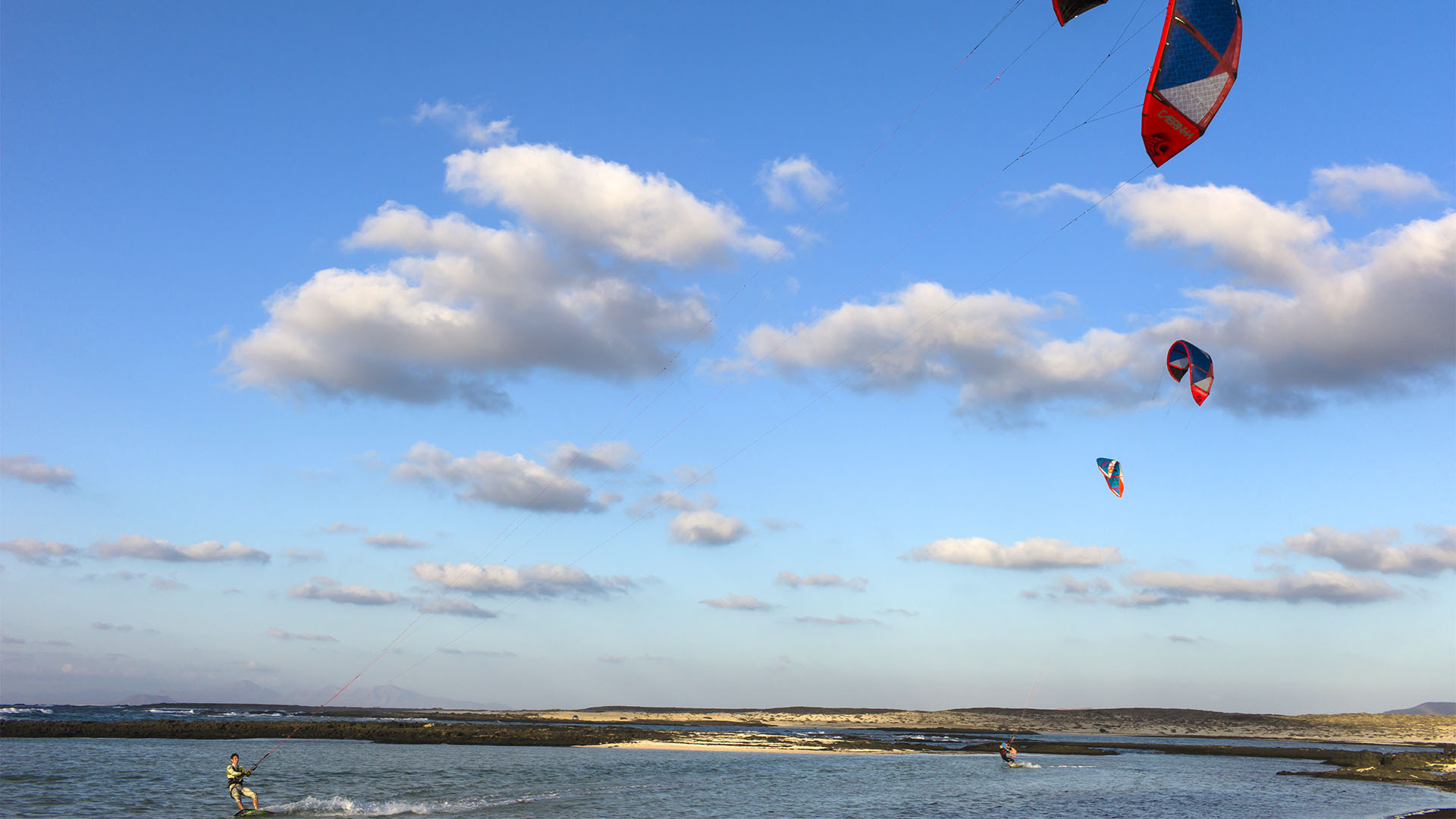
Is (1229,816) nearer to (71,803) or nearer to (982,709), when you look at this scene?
(71,803)

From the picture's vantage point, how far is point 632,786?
112 feet

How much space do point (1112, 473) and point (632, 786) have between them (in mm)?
24342

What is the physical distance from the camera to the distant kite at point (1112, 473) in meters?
37.8

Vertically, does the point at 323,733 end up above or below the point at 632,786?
below

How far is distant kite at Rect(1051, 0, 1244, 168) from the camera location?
13.3 meters

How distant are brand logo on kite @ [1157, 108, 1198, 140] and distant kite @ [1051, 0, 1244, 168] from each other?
1 cm

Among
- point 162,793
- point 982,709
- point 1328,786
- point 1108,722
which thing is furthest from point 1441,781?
point 982,709

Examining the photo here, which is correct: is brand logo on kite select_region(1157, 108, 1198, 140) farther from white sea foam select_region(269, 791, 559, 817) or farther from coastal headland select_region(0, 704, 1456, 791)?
coastal headland select_region(0, 704, 1456, 791)

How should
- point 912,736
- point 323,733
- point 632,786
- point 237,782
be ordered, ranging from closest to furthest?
point 237,782, point 632,786, point 323,733, point 912,736

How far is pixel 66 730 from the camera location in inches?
2239

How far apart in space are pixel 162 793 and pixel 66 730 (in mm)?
37383

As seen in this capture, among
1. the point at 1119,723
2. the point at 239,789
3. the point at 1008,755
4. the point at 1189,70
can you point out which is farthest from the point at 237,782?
the point at 1119,723

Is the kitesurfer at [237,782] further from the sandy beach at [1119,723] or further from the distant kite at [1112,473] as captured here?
the sandy beach at [1119,723]

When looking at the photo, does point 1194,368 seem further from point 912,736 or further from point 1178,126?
point 912,736
